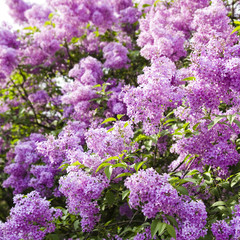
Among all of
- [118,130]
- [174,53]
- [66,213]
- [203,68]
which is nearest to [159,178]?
[118,130]

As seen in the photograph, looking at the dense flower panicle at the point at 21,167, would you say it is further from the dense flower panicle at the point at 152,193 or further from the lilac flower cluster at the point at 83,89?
the dense flower panicle at the point at 152,193

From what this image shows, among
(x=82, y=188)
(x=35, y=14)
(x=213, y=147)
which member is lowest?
(x=82, y=188)

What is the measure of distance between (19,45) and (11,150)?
2615mm

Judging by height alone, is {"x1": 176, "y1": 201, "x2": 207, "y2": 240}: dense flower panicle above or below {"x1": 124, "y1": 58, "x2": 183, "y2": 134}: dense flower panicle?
below

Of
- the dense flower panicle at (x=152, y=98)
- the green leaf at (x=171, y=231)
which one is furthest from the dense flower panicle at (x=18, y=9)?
the green leaf at (x=171, y=231)

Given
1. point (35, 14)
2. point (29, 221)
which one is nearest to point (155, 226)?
point (29, 221)

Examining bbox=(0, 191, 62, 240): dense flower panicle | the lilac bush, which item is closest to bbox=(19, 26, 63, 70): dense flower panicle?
the lilac bush

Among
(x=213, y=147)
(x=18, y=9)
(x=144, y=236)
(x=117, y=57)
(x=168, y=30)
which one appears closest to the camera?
(x=144, y=236)

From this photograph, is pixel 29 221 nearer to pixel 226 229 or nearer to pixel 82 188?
pixel 82 188

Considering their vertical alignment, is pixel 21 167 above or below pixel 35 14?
below

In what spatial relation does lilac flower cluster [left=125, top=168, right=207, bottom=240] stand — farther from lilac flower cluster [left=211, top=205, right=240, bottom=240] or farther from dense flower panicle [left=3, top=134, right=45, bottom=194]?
dense flower panicle [left=3, top=134, right=45, bottom=194]

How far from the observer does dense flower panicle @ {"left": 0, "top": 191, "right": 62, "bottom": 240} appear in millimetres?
2426

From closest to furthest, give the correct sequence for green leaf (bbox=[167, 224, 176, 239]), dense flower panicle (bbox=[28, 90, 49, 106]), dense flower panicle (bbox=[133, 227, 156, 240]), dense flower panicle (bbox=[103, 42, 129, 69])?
green leaf (bbox=[167, 224, 176, 239])
dense flower panicle (bbox=[133, 227, 156, 240])
dense flower panicle (bbox=[103, 42, 129, 69])
dense flower panicle (bbox=[28, 90, 49, 106])

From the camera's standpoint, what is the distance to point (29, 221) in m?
2.47
